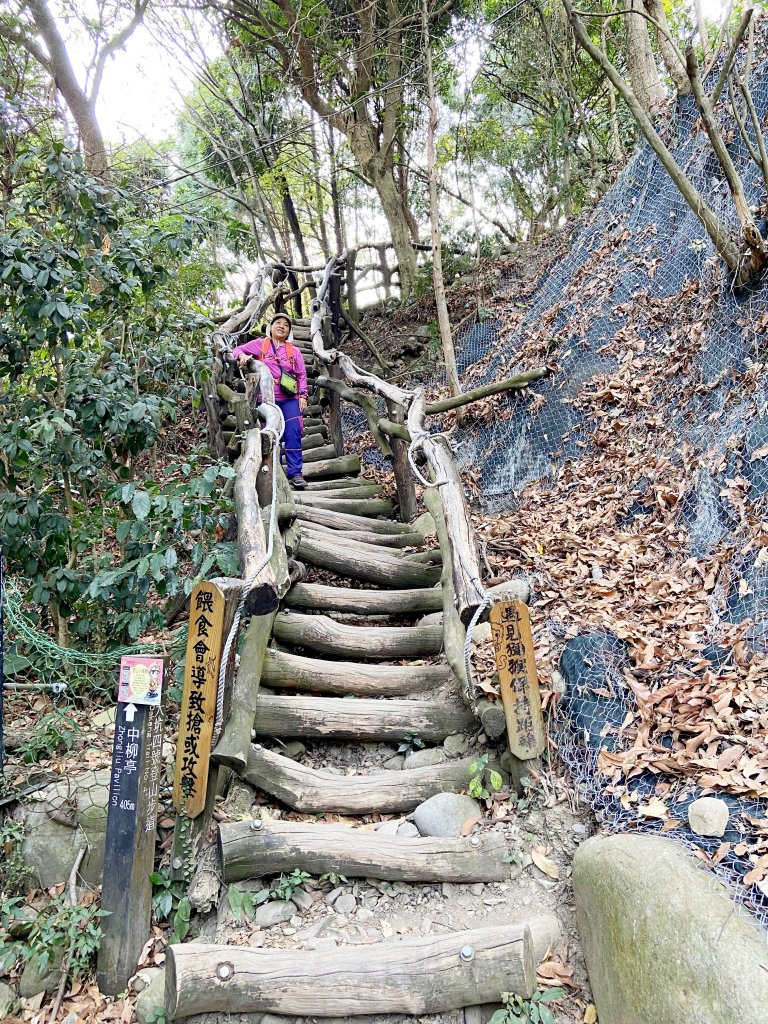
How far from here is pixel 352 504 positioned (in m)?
6.14

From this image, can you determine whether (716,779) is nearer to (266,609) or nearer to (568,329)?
(266,609)

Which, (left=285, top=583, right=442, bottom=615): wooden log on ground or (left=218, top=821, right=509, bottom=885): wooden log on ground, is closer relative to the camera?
(left=218, top=821, right=509, bottom=885): wooden log on ground

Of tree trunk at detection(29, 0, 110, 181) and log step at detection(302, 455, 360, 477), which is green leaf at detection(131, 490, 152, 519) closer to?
log step at detection(302, 455, 360, 477)

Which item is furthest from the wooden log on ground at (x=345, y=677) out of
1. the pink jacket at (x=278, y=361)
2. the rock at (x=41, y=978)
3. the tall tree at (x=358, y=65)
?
the tall tree at (x=358, y=65)

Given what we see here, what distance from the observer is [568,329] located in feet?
22.7

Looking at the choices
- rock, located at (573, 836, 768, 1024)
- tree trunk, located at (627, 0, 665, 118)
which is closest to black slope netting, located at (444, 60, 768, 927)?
rock, located at (573, 836, 768, 1024)

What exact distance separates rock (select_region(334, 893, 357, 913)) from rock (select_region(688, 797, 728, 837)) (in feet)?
4.82

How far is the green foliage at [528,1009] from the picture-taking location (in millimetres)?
2295

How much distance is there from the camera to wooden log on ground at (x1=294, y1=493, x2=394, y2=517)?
6.05 m

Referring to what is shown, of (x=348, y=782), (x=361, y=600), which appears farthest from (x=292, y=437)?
(x=348, y=782)

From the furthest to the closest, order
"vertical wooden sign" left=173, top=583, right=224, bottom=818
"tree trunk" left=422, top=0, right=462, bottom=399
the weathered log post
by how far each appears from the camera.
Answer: "tree trunk" left=422, top=0, right=462, bottom=399
the weathered log post
"vertical wooden sign" left=173, top=583, right=224, bottom=818

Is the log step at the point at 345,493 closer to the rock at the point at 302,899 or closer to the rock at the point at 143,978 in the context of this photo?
the rock at the point at 302,899

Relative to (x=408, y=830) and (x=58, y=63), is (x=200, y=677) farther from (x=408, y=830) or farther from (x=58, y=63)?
(x=58, y=63)

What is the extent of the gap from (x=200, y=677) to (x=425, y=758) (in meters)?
1.30
